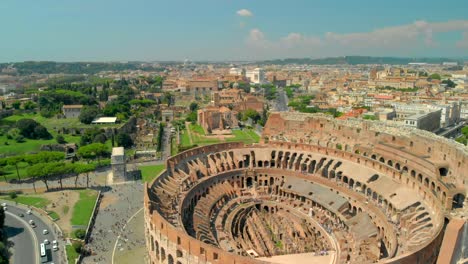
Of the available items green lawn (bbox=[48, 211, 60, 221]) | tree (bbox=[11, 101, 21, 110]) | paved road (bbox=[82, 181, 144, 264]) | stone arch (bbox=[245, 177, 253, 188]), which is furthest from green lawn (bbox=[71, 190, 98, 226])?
tree (bbox=[11, 101, 21, 110])

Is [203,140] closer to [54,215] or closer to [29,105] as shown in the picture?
[54,215]

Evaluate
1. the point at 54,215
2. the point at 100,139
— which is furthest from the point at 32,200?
the point at 100,139

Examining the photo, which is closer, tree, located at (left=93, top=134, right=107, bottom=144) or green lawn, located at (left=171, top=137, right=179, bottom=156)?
green lawn, located at (left=171, top=137, right=179, bottom=156)

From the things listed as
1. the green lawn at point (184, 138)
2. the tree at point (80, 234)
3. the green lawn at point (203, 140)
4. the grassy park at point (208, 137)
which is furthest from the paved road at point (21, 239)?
the green lawn at point (203, 140)

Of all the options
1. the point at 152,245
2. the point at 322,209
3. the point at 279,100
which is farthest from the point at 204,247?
the point at 279,100

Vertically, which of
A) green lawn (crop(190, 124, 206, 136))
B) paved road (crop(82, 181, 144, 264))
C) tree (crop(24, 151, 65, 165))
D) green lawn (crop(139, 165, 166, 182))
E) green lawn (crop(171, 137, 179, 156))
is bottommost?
paved road (crop(82, 181, 144, 264))

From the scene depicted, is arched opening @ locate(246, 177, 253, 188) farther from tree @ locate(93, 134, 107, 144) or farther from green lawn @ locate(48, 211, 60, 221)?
tree @ locate(93, 134, 107, 144)

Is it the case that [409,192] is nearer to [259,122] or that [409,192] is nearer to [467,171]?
[467,171]
